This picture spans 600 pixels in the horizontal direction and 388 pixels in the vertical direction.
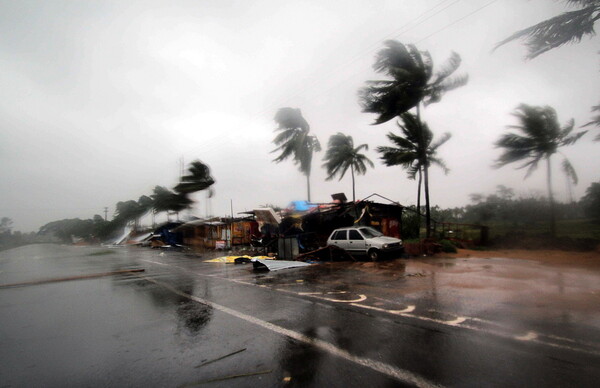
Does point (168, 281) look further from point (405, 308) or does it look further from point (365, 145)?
point (365, 145)

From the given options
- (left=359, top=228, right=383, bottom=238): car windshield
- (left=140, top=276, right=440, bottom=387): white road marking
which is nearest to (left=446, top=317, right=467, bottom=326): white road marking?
(left=140, top=276, right=440, bottom=387): white road marking

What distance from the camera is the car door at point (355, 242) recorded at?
1364 cm

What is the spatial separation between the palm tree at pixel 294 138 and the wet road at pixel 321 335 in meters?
21.6

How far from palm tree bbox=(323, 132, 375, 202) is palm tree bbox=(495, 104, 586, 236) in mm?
15349

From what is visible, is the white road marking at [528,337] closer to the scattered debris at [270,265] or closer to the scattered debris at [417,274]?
the scattered debris at [417,274]

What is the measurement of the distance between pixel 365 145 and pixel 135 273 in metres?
26.7

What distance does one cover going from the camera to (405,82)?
1817cm

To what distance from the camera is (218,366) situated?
3537mm

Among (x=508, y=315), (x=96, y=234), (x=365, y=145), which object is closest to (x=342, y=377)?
(x=508, y=315)

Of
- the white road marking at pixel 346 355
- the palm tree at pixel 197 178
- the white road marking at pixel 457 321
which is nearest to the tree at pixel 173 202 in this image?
the palm tree at pixel 197 178

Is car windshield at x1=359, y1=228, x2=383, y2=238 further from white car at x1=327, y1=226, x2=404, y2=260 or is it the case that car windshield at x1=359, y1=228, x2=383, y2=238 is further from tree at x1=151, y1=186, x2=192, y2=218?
tree at x1=151, y1=186, x2=192, y2=218

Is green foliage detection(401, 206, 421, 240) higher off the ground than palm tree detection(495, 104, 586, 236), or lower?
lower

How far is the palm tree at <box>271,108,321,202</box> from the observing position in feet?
95.0

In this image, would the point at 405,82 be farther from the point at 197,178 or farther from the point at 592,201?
the point at 197,178
